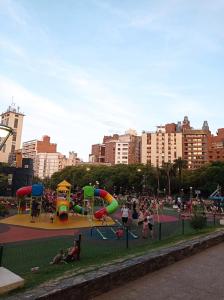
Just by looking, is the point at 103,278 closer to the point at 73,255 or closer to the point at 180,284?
the point at 180,284

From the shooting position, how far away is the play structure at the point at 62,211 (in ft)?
82.0

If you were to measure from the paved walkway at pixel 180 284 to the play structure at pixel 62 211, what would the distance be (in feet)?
50.9

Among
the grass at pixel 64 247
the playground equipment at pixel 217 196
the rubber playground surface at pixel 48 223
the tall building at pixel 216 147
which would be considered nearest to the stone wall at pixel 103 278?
the grass at pixel 64 247

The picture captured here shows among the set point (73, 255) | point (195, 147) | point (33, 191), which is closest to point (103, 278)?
point (73, 255)

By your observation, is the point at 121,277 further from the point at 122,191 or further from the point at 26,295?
the point at 122,191

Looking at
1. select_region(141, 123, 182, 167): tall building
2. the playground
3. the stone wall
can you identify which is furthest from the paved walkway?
select_region(141, 123, 182, 167): tall building

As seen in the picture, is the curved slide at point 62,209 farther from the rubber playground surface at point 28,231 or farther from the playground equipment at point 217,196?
the playground equipment at point 217,196

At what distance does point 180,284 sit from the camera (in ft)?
24.6

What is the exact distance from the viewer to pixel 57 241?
16.4m

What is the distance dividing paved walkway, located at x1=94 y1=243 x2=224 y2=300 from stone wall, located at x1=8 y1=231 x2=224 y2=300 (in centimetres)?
15

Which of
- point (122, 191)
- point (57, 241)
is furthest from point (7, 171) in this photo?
point (122, 191)

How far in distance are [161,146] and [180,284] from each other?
524 ft

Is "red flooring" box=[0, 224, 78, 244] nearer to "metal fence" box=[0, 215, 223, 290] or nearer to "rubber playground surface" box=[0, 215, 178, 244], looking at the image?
"rubber playground surface" box=[0, 215, 178, 244]

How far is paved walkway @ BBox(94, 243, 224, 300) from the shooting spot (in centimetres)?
665
